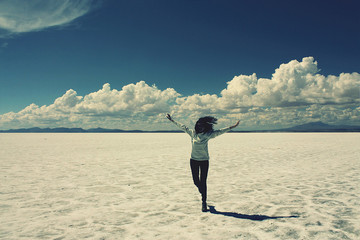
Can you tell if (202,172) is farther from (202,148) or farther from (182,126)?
(182,126)

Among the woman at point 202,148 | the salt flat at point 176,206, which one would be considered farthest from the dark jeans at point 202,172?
the salt flat at point 176,206

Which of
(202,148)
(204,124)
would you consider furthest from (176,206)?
(204,124)

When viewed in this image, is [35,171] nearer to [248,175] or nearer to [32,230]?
[32,230]

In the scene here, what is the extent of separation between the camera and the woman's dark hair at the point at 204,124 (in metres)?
5.65

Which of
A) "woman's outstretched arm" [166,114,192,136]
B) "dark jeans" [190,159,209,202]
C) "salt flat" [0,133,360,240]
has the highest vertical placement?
"woman's outstretched arm" [166,114,192,136]

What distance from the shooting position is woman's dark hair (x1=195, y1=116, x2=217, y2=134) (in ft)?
18.5

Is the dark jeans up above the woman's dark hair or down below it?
below

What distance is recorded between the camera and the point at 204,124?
5.68 metres

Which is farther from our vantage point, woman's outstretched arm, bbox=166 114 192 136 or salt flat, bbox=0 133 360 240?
woman's outstretched arm, bbox=166 114 192 136

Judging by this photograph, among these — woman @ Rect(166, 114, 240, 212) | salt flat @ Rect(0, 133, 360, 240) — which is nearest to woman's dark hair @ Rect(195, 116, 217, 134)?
woman @ Rect(166, 114, 240, 212)

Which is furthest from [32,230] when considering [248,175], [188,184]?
[248,175]

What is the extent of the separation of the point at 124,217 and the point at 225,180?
4.87 m

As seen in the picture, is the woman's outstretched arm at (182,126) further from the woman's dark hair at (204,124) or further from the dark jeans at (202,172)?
the dark jeans at (202,172)

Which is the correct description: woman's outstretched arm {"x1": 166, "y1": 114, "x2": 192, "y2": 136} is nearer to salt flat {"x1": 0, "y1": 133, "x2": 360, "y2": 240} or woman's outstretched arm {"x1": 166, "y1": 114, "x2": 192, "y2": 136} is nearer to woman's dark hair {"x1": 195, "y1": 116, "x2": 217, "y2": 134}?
woman's dark hair {"x1": 195, "y1": 116, "x2": 217, "y2": 134}
